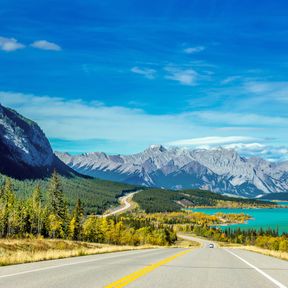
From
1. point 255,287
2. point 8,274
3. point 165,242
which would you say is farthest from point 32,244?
point 165,242

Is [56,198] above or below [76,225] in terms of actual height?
above

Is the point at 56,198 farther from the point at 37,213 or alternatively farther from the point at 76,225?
the point at 76,225

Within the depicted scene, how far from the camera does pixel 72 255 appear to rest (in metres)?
26.0

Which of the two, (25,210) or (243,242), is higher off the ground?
(25,210)

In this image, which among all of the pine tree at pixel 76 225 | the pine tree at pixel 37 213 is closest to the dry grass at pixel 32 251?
the pine tree at pixel 76 225

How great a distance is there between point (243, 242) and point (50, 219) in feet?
390

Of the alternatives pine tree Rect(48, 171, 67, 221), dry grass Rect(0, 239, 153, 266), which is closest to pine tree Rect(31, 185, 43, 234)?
pine tree Rect(48, 171, 67, 221)

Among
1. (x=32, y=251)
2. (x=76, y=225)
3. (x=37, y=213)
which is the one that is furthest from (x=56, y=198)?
(x=32, y=251)

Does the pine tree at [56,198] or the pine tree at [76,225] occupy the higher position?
the pine tree at [56,198]

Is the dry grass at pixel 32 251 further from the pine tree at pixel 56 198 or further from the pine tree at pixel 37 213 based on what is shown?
the pine tree at pixel 37 213

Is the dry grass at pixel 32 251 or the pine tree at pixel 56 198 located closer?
the dry grass at pixel 32 251

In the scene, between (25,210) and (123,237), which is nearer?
(25,210)

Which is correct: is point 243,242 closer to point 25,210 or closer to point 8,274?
point 25,210

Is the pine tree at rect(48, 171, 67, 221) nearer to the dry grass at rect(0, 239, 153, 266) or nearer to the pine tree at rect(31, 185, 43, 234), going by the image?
the pine tree at rect(31, 185, 43, 234)
